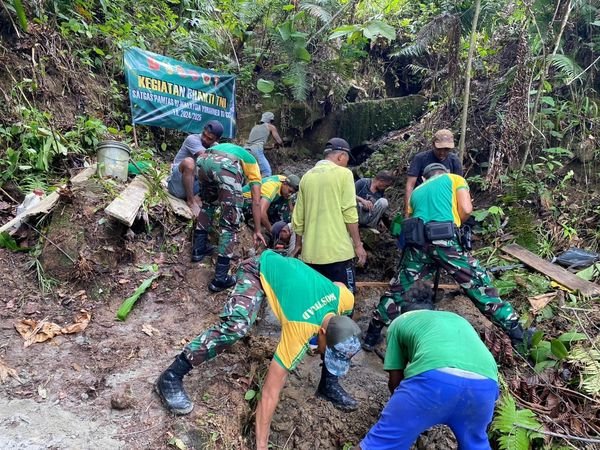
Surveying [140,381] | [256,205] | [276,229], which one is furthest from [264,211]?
[140,381]

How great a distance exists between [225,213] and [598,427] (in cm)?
356

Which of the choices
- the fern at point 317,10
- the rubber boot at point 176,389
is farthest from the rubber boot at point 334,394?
the fern at point 317,10

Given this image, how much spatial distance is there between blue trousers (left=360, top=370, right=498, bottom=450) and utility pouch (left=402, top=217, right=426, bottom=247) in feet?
5.42

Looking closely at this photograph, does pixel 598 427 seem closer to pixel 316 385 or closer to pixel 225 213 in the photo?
pixel 316 385

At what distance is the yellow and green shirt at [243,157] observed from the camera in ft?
14.3

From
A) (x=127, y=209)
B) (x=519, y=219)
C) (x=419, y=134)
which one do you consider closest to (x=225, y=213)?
(x=127, y=209)

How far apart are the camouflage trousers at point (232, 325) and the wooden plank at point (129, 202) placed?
74.2 inches

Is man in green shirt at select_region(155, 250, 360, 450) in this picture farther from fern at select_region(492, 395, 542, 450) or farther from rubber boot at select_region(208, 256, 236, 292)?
rubber boot at select_region(208, 256, 236, 292)

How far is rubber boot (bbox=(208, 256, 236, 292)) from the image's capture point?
4320 mm

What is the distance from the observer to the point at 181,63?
24.3 feet

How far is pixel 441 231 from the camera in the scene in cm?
360

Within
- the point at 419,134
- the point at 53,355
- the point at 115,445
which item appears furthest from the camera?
the point at 419,134

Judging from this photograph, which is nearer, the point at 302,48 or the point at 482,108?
the point at 482,108

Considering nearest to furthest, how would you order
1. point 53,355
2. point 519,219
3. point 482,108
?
point 53,355 < point 519,219 < point 482,108
